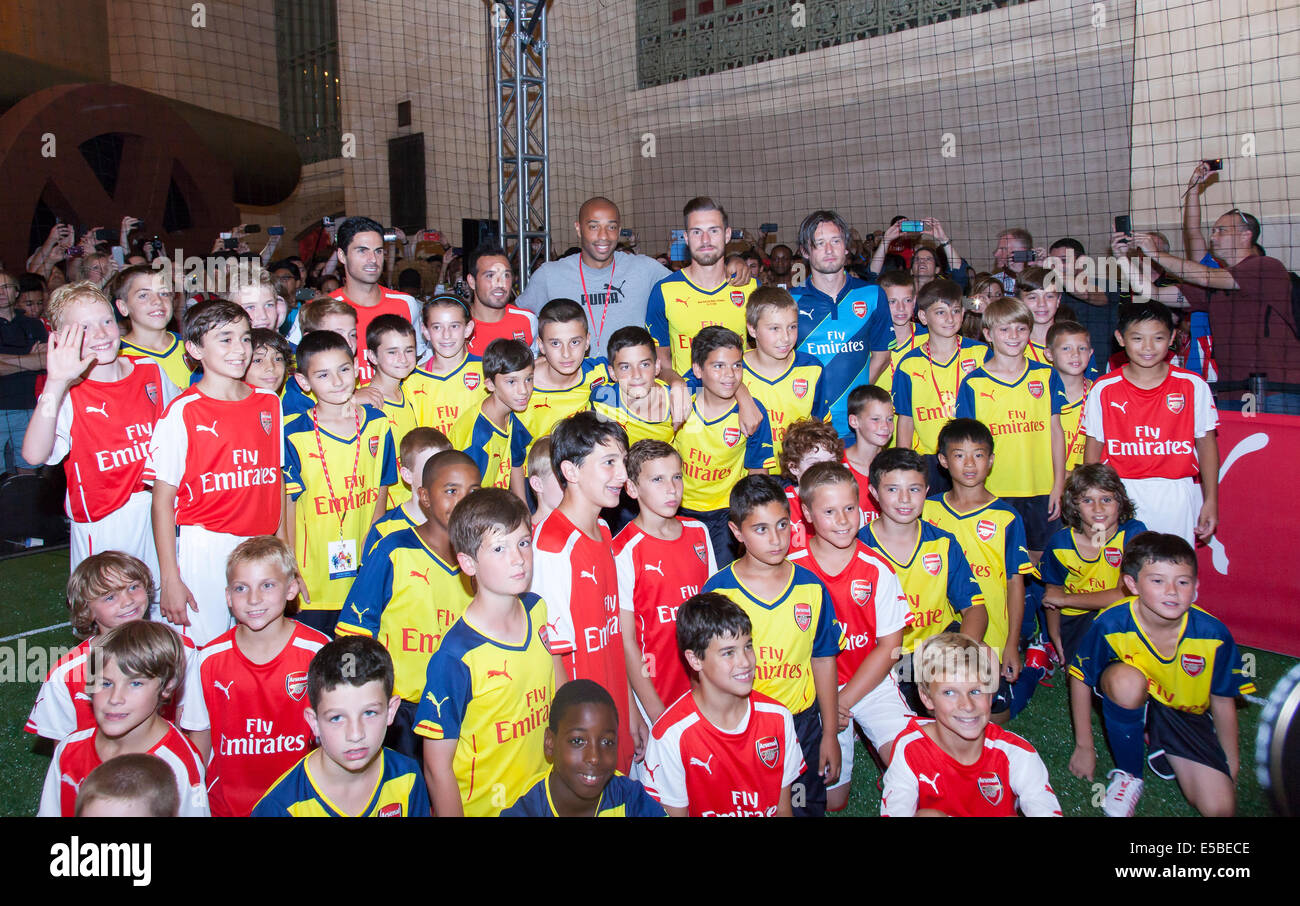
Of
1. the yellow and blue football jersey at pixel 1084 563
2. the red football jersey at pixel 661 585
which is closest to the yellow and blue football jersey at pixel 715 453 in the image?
the red football jersey at pixel 661 585

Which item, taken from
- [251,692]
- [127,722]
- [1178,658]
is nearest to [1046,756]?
[1178,658]

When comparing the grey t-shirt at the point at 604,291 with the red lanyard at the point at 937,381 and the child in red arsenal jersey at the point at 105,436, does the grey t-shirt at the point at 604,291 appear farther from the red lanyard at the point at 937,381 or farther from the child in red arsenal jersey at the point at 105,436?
the child in red arsenal jersey at the point at 105,436

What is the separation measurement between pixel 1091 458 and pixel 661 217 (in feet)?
36.7

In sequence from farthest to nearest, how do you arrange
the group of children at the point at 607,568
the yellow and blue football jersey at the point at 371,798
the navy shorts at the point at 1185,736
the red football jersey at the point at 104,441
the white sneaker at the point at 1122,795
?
1. the red football jersey at the point at 104,441
2. the navy shorts at the point at 1185,736
3. the white sneaker at the point at 1122,795
4. the group of children at the point at 607,568
5. the yellow and blue football jersey at the point at 371,798

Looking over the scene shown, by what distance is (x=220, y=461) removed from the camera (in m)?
3.51

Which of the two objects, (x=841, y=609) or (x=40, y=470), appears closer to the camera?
(x=841, y=609)

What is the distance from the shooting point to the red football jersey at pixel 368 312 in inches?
187

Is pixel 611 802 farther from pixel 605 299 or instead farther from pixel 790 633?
pixel 605 299

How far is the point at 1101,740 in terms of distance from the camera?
3.79m

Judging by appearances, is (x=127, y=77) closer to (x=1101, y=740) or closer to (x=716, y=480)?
(x=716, y=480)

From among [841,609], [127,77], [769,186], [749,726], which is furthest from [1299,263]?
[127,77]

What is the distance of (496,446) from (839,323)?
191cm

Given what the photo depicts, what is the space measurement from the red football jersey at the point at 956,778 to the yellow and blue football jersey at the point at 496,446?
2.21 meters

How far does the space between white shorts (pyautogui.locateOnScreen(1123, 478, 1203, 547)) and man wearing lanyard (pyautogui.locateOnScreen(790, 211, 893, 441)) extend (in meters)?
1.49
